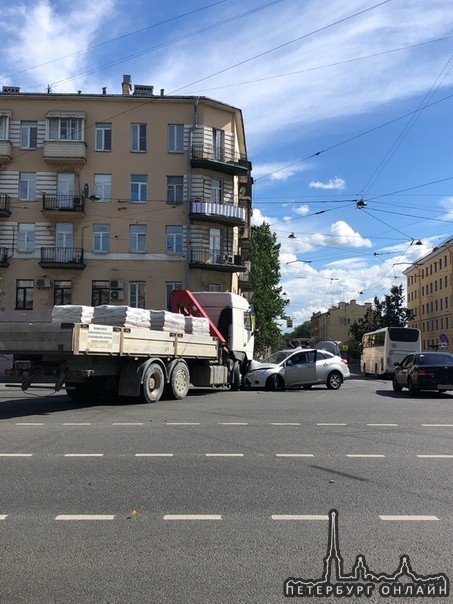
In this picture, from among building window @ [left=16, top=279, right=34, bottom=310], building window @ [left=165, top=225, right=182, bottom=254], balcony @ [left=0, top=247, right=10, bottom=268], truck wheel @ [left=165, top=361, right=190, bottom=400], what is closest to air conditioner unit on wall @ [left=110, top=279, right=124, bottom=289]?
building window @ [left=165, top=225, right=182, bottom=254]

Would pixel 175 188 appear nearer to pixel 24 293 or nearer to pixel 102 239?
pixel 102 239

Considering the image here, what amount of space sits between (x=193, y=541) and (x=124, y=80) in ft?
136

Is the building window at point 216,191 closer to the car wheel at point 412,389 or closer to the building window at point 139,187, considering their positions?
the building window at point 139,187

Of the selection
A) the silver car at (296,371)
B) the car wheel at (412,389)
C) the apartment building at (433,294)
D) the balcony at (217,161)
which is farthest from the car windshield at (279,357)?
the apartment building at (433,294)

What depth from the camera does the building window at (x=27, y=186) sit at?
37.3 m

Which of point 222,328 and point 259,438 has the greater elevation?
point 222,328

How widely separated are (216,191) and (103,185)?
7.51 m

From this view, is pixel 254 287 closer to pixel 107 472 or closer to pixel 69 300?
pixel 69 300

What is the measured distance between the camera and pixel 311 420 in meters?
11.8

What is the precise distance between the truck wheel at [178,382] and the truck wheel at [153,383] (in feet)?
1.96

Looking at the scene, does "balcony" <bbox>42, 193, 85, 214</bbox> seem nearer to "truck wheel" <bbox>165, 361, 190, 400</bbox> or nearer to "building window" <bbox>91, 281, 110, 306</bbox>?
"building window" <bbox>91, 281, 110, 306</bbox>

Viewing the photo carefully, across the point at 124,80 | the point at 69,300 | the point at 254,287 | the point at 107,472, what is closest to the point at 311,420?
the point at 107,472

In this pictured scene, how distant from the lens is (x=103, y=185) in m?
37.7

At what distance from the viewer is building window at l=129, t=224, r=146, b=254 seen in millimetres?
37562
